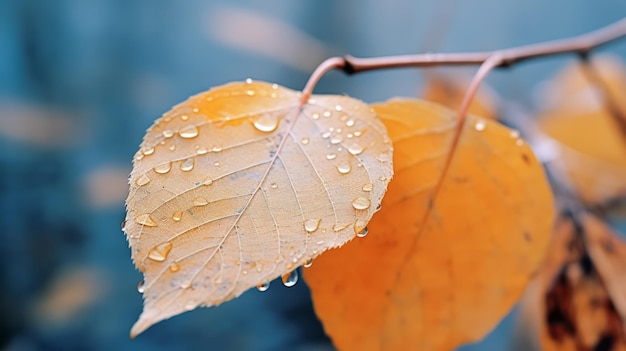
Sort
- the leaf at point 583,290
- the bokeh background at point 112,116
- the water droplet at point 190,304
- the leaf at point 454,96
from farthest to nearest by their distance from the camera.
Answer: the bokeh background at point 112,116 → the leaf at point 454,96 → the leaf at point 583,290 → the water droplet at point 190,304

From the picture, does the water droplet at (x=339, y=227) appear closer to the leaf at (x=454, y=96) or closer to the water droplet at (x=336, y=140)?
the water droplet at (x=336, y=140)

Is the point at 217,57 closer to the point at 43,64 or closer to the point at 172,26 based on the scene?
the point at 172,26

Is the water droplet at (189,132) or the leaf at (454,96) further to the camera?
the leaf at (454,96)

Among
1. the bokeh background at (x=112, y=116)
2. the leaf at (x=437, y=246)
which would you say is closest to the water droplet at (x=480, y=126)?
the leaf at (x=437, y=246)

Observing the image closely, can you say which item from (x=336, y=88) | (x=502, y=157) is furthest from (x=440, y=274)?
(x=336, y=88)

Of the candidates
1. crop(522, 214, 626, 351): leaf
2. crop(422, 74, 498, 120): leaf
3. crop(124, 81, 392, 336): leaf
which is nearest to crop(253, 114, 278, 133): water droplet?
crop(124, 81, 392, 336): leaf
